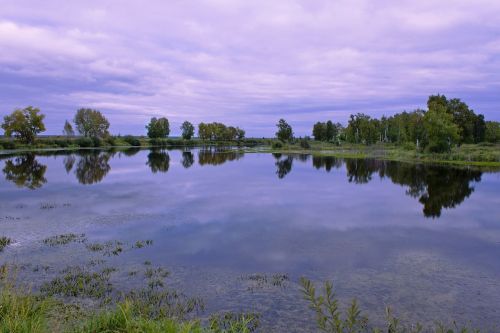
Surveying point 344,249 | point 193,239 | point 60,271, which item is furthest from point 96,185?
point 344,249

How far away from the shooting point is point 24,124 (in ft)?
376

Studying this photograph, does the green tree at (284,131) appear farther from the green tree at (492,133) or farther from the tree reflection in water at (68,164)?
the tree reflection in water at (68,164)

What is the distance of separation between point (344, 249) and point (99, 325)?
1149 centimetres

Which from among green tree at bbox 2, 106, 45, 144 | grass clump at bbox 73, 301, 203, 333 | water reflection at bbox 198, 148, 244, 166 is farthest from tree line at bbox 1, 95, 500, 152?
grass clump at bbox 73, 301, 203, 333

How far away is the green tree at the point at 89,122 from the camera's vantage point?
6663 inches

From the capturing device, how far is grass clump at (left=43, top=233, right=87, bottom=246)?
1700 centimetres

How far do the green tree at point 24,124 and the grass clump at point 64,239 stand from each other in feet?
369

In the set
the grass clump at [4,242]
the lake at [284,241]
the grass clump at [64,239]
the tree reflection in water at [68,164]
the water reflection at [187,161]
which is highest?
the tree reflection in water at [68,164]

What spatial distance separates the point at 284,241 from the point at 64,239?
9.97m

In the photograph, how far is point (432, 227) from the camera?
21188 mm

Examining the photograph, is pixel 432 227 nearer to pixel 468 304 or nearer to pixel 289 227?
pixel 289 227

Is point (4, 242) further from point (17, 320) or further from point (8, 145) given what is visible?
point (8, 145)

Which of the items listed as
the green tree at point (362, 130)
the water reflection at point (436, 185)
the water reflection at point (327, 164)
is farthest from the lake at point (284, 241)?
the green tree at point (362, 130)

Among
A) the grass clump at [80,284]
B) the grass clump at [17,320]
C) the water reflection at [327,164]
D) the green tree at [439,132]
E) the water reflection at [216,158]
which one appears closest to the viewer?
the grass clump at [17,320]
